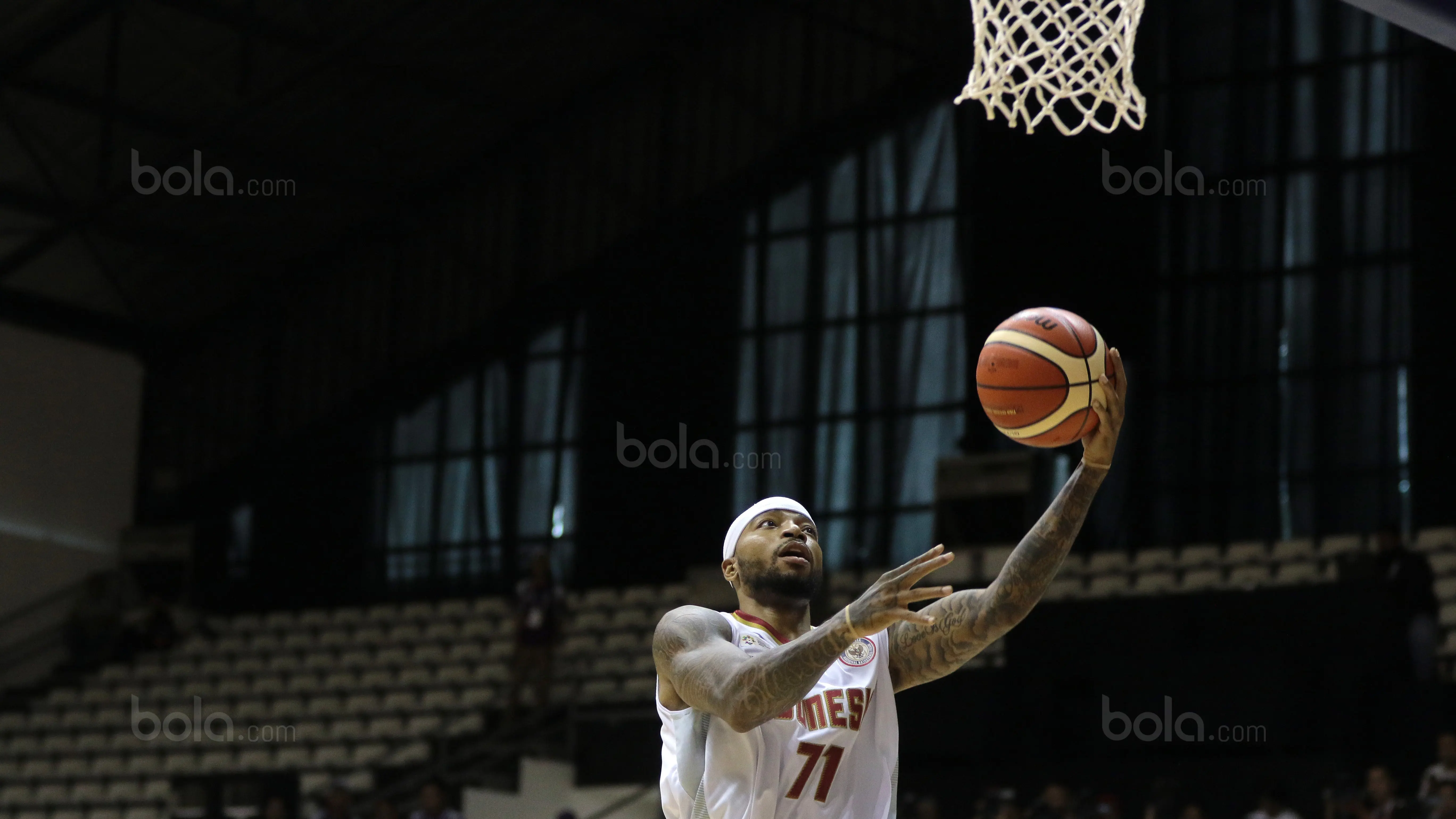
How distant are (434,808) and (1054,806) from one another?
476cm

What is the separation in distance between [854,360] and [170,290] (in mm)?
8846

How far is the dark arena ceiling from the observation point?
19.9 meters

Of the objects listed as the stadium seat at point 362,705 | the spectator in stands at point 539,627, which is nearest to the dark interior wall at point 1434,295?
the spectator in stands at point 539,627

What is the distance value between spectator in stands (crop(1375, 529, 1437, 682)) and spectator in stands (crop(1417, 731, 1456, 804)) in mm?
1525

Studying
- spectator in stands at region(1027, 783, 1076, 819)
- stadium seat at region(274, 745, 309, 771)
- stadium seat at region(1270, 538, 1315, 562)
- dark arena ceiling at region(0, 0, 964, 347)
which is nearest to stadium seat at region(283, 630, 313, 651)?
stadium seat at region(274, 745, 309, 771)

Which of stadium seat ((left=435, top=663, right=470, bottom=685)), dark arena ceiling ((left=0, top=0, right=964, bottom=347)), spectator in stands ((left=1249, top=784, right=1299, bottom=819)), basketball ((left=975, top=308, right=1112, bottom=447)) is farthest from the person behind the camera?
dark arena ceiling ((left=0, top=0, right=964, bottom=347))

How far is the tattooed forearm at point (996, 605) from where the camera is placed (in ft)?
15.0

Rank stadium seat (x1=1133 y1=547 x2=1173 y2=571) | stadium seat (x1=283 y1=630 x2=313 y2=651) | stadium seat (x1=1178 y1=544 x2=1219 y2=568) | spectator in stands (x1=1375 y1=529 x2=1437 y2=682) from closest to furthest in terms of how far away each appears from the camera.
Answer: spectator in stands (x1=1375 y1=529 x2=1437 y2=682) → stadium seat (x1=1178 y1=544 x2=1219 y2=568) → stadium seat (x1=1133 y1=547 x2=1173 y2=571) → stadium seat (x1=283 y1=630 x2=313 y2=651)

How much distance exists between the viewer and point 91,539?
23266mm

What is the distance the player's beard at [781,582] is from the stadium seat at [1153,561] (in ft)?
40.2

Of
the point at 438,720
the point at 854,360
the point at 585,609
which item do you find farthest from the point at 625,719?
the point at 854,360

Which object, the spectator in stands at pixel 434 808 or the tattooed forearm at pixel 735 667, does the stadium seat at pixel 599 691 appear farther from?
the tattooed forearm at pixel 735 667

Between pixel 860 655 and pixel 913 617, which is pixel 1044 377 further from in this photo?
pixel 913 617

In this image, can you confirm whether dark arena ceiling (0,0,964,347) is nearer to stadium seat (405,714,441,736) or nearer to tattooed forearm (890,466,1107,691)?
stadium seat (405,714,441,736)
